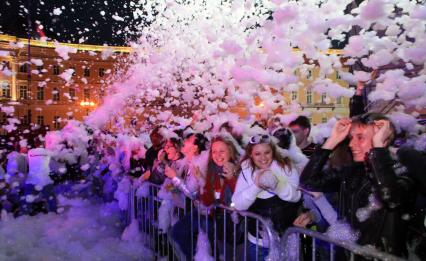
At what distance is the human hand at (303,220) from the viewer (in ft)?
12.6

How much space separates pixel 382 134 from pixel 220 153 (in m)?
1.93

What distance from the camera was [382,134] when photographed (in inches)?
123

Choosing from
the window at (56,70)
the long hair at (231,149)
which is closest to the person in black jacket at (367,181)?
the long hair at (231,149)

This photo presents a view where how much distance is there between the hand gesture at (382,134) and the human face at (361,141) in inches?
5.8

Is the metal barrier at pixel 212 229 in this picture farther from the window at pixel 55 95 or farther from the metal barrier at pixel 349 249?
the window at pixel 55 95

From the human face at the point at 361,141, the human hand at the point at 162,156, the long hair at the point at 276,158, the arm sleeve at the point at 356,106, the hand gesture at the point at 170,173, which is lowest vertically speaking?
the hand gesture at the point at 170,173

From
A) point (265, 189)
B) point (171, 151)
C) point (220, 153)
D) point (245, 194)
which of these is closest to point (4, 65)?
point (171, 151)

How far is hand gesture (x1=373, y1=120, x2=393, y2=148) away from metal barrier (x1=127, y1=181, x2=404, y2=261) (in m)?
0.73

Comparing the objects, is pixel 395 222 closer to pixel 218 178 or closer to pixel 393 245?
pixel 393 245

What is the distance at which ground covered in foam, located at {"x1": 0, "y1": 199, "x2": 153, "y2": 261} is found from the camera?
634cm

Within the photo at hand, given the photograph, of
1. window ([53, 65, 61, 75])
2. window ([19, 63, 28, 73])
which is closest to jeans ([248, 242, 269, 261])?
window ([19, 63, 28, 73])

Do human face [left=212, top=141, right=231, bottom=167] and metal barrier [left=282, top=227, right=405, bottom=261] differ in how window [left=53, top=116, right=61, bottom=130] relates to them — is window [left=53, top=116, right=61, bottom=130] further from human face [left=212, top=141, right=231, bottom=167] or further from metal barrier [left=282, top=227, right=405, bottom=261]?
metal barrier [left=282, top=227, right=405, bottom=261]

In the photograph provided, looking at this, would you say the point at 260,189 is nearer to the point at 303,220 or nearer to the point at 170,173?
the point at 303,220

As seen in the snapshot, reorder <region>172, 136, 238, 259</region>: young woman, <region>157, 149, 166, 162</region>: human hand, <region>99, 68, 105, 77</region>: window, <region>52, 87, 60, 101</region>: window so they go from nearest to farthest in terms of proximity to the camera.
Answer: <region>172, 136, 238, 259</region>: young woman < <region>157, 149, 166, 162</region>: human hand < <region>52, 87, 60, 101</region>: window < <region>99, 68, 105, 77</region>: window
